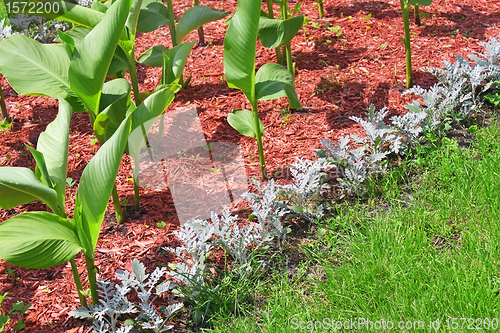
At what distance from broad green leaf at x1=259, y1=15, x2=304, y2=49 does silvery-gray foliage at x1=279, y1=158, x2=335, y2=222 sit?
2.88 feet

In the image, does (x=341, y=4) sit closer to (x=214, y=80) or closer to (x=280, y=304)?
(x=214, y=80)

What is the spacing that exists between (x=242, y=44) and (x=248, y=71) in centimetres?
17

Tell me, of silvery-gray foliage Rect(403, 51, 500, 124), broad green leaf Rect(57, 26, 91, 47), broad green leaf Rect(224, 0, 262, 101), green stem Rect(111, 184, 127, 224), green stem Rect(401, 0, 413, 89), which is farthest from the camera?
green stem Rect(401, 0, 413, 89)

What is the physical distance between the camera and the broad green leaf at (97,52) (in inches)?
86.7

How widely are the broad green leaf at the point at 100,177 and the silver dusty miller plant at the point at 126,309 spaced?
0.39 meters

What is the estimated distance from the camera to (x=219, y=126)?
137 inches

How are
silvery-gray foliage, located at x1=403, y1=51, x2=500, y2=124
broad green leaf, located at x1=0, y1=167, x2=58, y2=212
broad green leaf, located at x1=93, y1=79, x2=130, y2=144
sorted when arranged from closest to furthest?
1. broad green leaf, located at x1=0, y1=167, x2=58, y2=212
2. broad green leaf, located at x1=93, y1=79, x2=130, y2=144
3. silvery-gray foliage, located at x1=403, y1=51, x2=500, y2=124

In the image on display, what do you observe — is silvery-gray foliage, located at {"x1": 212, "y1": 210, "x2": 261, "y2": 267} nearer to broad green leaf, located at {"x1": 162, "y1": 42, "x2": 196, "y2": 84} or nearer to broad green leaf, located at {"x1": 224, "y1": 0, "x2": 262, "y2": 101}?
broad green leaf, located at {"x1": 224, "y1": 0, "x2": 262, "y2": 101}

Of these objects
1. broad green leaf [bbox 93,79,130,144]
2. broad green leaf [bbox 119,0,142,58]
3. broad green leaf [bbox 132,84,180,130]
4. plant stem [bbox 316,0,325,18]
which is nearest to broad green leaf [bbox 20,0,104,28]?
broad green leaf [bbox 119,0,142,58]

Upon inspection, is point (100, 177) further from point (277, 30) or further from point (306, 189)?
point (277, 30)

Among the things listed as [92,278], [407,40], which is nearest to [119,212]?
[92,278]

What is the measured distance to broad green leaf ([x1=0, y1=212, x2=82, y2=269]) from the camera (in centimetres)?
187

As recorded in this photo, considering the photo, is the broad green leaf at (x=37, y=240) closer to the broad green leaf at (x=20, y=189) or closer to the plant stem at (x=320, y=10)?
the broad green leaf at (x=20, y=189)

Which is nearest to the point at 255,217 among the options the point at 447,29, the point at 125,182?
the point at 125,182
